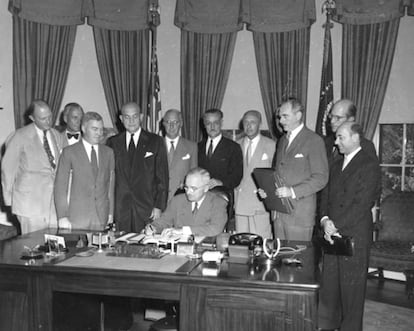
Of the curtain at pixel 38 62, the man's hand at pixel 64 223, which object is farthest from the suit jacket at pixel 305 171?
the curtain at pixel 38 62

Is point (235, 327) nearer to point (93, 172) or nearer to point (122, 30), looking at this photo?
point (93, 172)

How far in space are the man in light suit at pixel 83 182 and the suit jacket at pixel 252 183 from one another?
1.43m

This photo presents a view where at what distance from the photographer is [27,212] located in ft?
14.8

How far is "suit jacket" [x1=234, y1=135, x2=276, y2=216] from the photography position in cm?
487

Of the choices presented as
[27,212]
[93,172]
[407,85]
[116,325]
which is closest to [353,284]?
[116,325]

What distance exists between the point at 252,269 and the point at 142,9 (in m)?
5.25

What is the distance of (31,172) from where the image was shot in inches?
178

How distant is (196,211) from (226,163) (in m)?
1.27

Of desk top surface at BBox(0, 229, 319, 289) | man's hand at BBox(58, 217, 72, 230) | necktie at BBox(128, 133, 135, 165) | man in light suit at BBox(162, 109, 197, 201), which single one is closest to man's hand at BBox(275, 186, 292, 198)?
desk top surface at BBox(0, 229, 319, 289)

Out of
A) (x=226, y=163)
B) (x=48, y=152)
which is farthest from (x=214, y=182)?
(x=48, y=152)

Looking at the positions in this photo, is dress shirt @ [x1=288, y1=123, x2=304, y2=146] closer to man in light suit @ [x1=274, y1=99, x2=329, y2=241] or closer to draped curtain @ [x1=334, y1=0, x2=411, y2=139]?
man in light suit @ [x1=274, y1=99, x2=329, y2=241]

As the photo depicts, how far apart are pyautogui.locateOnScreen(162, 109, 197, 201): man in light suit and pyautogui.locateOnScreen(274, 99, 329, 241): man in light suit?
1183 millimetres

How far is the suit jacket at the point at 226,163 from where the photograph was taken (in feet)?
15.9

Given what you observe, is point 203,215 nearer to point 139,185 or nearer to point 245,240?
point 245,240
